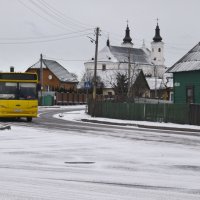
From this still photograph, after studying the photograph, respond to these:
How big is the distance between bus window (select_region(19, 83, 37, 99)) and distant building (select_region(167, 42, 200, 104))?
12291 mm

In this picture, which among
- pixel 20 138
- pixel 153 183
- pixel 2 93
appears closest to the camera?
pixel 153 183

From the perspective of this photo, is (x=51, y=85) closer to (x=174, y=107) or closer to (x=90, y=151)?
(x=174, y=107)

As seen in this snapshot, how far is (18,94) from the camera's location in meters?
30.0

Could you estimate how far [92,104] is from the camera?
136ft

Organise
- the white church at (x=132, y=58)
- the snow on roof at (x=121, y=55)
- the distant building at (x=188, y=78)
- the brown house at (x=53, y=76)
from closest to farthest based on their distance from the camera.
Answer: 1. the distant building at (x=188, y=78)
2. the brown house at (x=53, y=76)
3. the white church at (x=132, y=58)
4. the snow on roof at (x=121, y=55)

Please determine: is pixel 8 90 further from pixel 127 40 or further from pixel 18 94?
pixel 127 40

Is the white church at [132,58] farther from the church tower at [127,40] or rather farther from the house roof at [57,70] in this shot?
the house roof at [57,70]

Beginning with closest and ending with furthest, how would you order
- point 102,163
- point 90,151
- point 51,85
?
1. point 102,163
2. point 90,151
3. point 51,85

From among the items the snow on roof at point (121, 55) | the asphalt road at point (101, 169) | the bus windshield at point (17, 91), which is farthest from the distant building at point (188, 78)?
the snow on roof at point (121, 55)

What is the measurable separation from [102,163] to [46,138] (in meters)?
6.86

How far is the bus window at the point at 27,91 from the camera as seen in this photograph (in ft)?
98.8

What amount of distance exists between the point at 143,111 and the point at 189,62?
6297 mm

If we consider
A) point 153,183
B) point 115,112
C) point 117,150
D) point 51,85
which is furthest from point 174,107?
point 51,85

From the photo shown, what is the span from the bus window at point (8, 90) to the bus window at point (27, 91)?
35cm
